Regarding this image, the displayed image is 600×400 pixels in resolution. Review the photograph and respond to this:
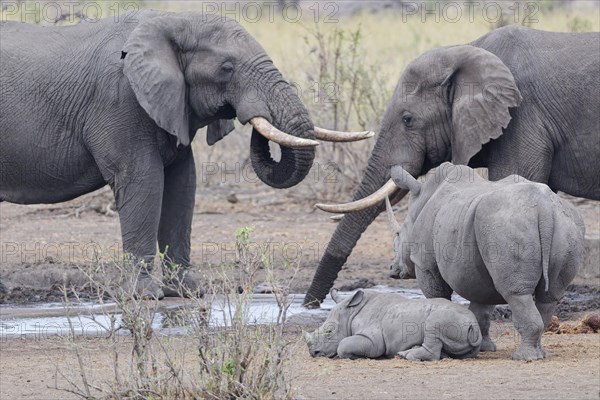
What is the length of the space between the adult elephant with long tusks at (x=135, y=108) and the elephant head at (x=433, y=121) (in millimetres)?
506

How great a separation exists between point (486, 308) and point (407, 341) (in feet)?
2.10

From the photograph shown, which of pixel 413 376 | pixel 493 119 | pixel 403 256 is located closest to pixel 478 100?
pixel 493 119

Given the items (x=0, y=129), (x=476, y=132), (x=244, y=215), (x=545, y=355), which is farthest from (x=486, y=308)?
(x=244, y=215)

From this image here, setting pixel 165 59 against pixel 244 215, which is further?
pixel 244 215

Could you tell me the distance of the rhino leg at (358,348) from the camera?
325 inches

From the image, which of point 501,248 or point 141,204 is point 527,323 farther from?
point 141,204

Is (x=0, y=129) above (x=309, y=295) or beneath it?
above

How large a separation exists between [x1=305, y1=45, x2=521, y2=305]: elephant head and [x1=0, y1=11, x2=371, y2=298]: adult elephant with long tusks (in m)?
0.51

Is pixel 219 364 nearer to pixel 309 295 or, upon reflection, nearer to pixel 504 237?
pixel 504 237

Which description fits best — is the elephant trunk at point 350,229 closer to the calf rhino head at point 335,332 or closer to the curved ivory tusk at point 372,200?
the curved ivory tusk at point 372,200

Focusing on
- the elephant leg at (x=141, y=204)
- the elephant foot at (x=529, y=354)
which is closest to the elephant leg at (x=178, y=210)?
the elephant leg at (x=141, y=204)

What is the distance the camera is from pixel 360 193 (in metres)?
10.9

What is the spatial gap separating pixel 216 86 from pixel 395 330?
3023 millimetres

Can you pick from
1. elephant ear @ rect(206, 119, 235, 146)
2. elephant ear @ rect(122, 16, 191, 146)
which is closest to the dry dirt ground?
elephant ear @ rect(206, 119, 235, 146)
